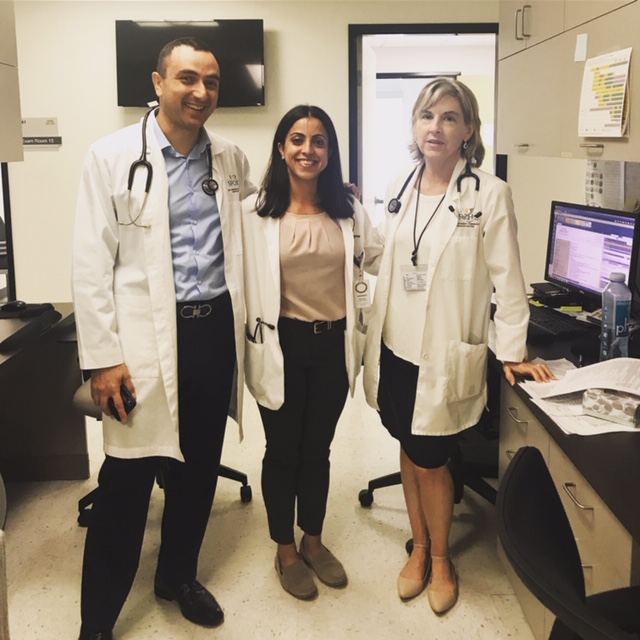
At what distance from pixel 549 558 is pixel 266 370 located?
1137 mm

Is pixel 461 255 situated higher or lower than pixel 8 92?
lower

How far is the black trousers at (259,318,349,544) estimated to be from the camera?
2.06 meters

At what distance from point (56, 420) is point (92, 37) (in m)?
2.52

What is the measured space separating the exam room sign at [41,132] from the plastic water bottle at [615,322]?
3566 mm

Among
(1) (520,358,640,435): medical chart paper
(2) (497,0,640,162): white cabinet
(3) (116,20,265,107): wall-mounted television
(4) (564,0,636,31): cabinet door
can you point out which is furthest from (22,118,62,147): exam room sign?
(1) (520,358,640,435): medical chart paper

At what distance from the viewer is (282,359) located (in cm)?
202

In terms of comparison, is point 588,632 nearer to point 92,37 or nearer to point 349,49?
point 349,49

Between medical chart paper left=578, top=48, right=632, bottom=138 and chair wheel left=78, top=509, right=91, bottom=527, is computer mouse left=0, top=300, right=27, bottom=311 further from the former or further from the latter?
medical chart paper left=578, top=48, right=632, bottom=138

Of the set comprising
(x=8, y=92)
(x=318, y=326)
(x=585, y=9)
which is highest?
(x=585, y=9)

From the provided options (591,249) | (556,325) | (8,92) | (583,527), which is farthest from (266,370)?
(8,92)

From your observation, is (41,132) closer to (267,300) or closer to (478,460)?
(267,300)

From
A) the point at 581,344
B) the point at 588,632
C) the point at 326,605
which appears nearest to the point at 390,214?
the point at 581,344

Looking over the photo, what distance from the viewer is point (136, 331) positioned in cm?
184

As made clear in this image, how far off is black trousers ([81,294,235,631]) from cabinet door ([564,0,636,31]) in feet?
4.04
